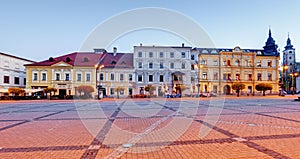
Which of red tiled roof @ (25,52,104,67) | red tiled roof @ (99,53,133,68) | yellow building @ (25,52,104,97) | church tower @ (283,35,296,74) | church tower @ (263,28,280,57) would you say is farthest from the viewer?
church tower @ (283,35,296,74)

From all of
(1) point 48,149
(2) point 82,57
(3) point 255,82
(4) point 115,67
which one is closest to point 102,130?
(1) point 48,149

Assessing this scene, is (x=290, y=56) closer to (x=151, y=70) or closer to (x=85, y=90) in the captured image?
(x=151, y=70)

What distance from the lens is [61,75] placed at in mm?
45094

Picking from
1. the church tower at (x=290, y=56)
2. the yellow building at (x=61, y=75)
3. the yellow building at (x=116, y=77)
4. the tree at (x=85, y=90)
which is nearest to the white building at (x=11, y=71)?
the yellow building at (x=61, y=75)

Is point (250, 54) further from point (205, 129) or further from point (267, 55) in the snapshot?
point (205, 129)

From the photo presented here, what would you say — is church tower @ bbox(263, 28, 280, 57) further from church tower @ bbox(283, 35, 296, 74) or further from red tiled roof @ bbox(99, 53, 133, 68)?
red tiled roof @ bbox(99, 53, 133, 68)

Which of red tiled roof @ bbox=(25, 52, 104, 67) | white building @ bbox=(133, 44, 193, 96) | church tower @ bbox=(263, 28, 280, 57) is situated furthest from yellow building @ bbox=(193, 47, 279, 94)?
red tiled roof @ bbox=(25, 52, 104, 67)

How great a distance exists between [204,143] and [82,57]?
46.1 meters

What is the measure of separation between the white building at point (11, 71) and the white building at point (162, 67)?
86.0ft

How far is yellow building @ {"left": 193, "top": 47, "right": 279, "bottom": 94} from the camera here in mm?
55625

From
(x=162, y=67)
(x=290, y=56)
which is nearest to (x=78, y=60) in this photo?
(x=162, y=67)

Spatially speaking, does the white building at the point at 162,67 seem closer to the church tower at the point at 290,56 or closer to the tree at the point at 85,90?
the tree at the point at 85,90

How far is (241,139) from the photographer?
637 centimetres

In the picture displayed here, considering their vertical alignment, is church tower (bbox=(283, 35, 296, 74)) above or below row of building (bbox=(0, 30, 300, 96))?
above
